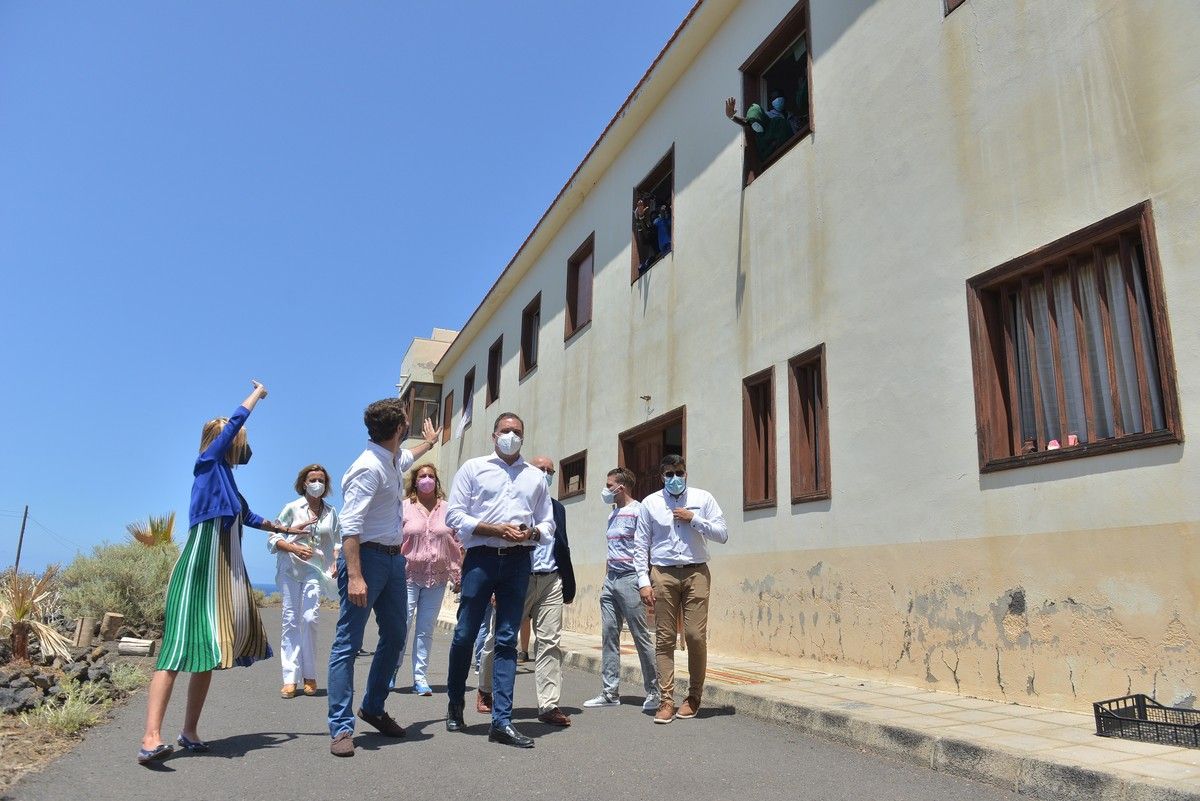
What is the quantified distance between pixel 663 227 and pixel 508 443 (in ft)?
26.5

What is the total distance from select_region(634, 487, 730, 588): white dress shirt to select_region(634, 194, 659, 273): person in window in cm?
714

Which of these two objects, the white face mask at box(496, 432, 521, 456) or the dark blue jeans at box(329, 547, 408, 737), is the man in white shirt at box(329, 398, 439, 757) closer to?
the dark blue jeans at box(329, 547, 408, 737)

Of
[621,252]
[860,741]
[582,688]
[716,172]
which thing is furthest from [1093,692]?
[621,252]

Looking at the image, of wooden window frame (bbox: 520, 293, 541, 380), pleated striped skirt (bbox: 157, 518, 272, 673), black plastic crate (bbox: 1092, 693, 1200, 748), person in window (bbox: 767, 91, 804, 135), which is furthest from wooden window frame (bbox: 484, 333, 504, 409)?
black plastic crate (bbox: 1092, 693, 1200, 748)

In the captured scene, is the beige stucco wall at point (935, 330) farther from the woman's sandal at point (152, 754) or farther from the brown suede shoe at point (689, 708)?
the woman's sandal at point (152, 754)

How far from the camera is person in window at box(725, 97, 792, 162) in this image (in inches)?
390

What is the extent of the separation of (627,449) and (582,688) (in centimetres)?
577

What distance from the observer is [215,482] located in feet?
15.5

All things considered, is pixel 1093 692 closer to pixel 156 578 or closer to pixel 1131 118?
pixel 1131 118

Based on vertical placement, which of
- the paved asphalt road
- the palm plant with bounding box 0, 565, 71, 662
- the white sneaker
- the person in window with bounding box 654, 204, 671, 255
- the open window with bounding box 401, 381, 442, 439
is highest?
the open window with bounding box 401, 381, 442, 439

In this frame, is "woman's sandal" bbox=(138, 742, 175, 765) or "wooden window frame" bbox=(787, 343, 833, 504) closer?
"woman's sandal" bbox=(138, 742, 175, 765)

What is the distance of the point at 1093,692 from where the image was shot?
5.23 metres

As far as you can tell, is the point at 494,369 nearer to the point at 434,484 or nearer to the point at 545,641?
the point at 434,484

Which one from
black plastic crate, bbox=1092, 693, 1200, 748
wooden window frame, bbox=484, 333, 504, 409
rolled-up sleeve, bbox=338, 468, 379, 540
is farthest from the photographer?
wooden window frame, bbox=484, 333, 504, 409
